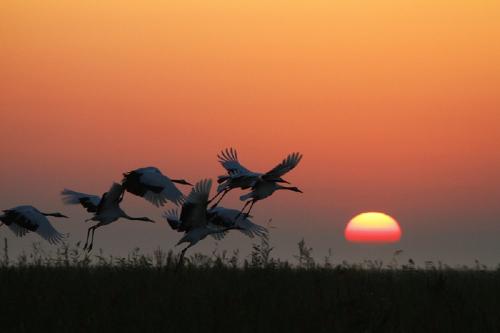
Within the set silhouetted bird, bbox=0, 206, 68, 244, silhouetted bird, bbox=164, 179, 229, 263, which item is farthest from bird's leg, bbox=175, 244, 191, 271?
silhouetted bird, bbox=0, 206, 68, 244

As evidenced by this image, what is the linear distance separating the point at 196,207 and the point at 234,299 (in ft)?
13.5

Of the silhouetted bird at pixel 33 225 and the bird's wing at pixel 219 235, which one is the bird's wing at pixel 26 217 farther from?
the bird's wing at pixel 219 235

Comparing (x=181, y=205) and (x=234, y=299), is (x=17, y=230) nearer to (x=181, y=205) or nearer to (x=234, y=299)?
(x=181, y=205)

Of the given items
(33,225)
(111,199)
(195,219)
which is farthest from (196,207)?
(33,225)

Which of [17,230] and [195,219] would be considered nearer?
[195,219]

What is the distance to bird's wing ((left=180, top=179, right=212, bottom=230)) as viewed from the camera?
16.0 metres

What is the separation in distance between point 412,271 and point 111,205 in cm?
535

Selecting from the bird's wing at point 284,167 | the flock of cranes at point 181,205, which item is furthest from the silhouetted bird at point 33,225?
the bird's wing at point 284,167

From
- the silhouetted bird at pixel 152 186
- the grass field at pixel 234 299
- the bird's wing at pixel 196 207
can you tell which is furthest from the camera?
the silhouetted bird at pixel 152 186

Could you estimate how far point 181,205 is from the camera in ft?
56.7

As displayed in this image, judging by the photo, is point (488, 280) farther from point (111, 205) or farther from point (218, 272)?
point (111, 205)

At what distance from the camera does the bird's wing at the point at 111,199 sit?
57.0 ft

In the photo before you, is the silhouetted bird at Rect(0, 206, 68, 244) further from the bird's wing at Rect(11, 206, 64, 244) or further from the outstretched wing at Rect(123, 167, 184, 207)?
the outstretched wing at Rect(123, 167, 184, 207)

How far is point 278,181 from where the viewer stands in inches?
688
